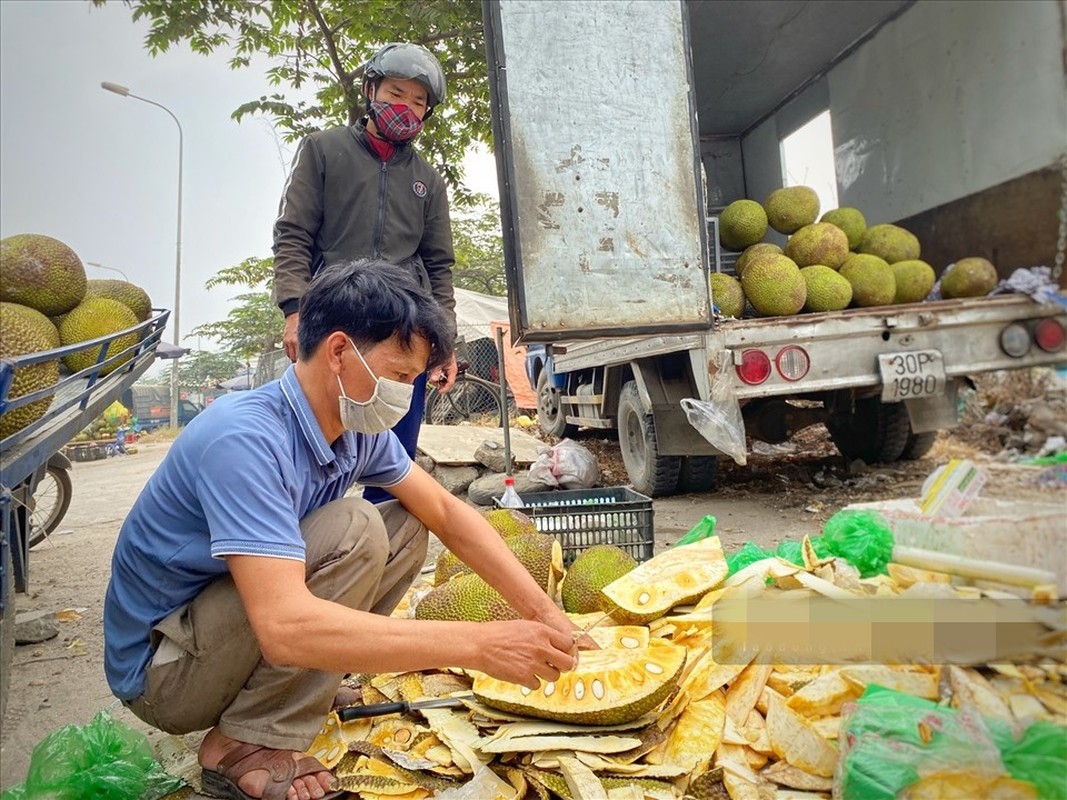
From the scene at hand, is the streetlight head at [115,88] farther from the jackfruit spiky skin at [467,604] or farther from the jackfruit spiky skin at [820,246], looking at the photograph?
the jackfruit spiky skin at [820,246]

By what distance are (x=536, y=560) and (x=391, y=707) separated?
0.72 m

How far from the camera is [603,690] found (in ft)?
5.01

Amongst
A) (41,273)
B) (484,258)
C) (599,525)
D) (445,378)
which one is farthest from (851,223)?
(484,258)

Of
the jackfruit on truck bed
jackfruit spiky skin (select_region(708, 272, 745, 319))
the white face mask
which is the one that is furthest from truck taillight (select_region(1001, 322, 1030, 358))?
jackfruit spiky skin (select_region(708, 272, 745, 319))

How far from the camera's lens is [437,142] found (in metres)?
6.04

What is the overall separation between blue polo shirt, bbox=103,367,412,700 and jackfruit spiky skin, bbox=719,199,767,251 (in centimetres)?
367

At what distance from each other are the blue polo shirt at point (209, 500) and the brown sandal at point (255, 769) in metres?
0.23

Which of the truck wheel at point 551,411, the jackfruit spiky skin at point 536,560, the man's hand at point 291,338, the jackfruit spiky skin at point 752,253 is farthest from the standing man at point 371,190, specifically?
the truck wheel at point 551,411

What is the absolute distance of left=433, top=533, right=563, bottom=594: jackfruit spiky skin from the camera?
91.3 inches

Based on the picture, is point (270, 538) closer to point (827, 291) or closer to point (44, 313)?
point (44, 313)

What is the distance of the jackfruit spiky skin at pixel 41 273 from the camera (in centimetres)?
217

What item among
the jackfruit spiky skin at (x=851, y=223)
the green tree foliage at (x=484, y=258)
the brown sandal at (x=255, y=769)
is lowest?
the brown sandal at (x=255, y=769)

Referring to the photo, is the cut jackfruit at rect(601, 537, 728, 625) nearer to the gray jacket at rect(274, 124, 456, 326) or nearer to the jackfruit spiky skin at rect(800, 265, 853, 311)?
the gray jacket at rect(274, 124, 456, 326)

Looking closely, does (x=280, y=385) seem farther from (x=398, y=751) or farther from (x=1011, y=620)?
(x=1011, y=620)
